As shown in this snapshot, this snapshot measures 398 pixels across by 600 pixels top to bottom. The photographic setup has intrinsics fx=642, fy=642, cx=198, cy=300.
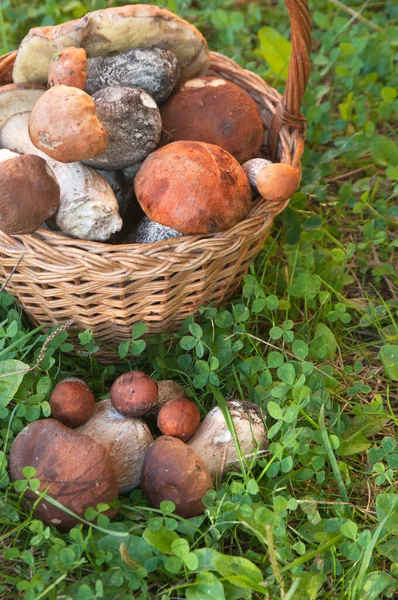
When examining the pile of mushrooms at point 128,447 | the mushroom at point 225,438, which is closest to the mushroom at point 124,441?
the pile of mushrooms at point 128,447

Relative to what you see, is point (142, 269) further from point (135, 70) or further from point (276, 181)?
point (135, 70)

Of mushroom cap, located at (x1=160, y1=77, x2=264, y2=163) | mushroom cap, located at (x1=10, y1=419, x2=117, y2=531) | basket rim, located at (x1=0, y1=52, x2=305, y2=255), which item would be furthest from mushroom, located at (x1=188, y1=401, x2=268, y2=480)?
mushroom cap, located at (x1=160, y1=77, x2=264, y2=163)

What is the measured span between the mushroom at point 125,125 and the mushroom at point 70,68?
8 cm

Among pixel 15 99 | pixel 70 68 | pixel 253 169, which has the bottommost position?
pixel 253 169

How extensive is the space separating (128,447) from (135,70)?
1.15 metres

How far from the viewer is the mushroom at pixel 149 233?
6.14 ft

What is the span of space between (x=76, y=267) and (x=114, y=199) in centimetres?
25

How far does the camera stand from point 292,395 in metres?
1.86

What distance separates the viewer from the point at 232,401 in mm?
1847


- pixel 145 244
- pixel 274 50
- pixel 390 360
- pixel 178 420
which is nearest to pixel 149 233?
pixel 145 244

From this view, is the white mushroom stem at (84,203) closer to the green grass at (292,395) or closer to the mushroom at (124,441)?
the green grass at (292,395)

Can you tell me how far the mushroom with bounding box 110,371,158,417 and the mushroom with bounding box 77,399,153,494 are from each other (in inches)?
1.4

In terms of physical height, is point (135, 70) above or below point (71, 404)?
above

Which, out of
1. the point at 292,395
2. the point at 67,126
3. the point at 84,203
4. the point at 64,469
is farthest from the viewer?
the point at 292,395
